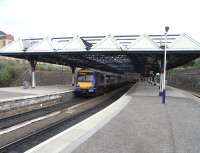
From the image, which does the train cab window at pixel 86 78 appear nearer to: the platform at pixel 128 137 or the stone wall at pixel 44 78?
the platform at pixel 128 137

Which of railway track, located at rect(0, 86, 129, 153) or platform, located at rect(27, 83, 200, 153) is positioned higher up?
platform, located at rect(27, 83, 200, 153)

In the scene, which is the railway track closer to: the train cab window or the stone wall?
the train cab window

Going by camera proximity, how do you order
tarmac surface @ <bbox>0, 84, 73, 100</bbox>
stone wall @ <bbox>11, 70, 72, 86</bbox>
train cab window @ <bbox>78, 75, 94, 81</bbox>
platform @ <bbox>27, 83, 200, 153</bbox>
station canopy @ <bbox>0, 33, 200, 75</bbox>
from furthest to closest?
1. stone wall @ <bbox>11, 70, 72, 86</bbox>
2. train cab window @ <bbox>78, 75, 94, 81</bbox>
3. station canopy @ <bbox>0, 33, 200, 75</bbox>
4. tarmac surface @ <bbox>0, 84, 73, 100</bbox>
5. platform @ <bbox>27, 83, 200, 153</bbox>

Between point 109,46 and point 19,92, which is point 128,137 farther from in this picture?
point 109,46

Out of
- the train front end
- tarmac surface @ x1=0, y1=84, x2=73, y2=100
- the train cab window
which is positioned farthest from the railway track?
the train cab window

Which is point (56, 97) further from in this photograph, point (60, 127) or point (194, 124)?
point (194, 124)

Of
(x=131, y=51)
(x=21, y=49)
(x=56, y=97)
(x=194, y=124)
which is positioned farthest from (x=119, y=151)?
(x=21, y=49)

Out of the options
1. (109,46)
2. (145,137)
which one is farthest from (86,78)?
(145,137)

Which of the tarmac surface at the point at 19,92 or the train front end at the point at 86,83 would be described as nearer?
the tarmac surface at the point at 19,92

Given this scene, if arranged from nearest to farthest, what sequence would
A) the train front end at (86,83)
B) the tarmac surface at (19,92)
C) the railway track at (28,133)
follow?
the railway track at (28,133)
the tarmac surface at (19,92)
the train front end at (86,83)

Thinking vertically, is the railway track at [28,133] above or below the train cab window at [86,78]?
below

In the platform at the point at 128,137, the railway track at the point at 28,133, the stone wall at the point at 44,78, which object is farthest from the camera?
the stone wall at the point at 44,78

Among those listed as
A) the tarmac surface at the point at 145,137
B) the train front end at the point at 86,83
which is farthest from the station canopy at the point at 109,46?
the tarmac surface at the point at 145,137

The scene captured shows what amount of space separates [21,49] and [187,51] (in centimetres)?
1828
